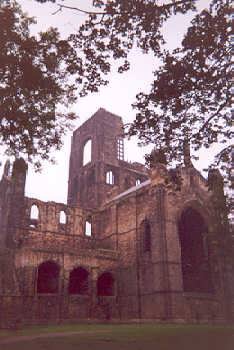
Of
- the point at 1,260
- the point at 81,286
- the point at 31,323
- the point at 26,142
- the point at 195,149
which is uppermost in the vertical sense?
the point at 26,142

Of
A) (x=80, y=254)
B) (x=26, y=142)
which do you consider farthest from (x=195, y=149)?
(x=80, y=254)

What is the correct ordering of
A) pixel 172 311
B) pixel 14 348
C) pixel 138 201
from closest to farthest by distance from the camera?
1. pixel 14 348
2. pixel 172 311
3. pixel 138 201

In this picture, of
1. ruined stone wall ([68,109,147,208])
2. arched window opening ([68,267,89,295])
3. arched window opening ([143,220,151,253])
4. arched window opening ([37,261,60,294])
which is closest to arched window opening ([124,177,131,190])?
ruined stone wall ([68,109,147,208])

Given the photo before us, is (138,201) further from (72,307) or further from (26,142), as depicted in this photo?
(26,142)

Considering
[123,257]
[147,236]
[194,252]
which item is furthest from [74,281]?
[194,252]

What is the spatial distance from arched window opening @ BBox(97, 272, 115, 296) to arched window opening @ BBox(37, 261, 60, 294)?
13.7 feet

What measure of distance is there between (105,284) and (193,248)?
8068 millimetres

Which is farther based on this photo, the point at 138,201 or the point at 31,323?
the point at 138,201

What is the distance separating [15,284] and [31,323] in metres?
2.61

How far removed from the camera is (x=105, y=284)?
2788 centimetres

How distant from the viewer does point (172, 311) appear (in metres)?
23.0

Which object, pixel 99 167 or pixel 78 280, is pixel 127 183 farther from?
pixel 78 280

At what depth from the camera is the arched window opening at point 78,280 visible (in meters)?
25.9

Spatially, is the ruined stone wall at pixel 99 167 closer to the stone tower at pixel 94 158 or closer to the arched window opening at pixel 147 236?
the stone tower at pixel 94 158
